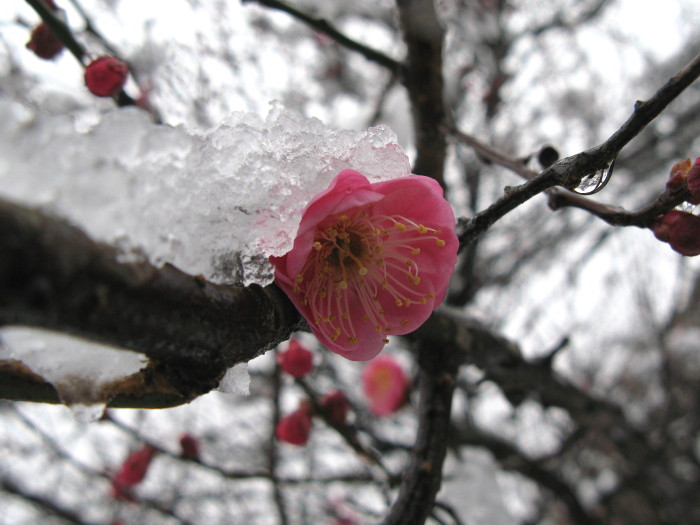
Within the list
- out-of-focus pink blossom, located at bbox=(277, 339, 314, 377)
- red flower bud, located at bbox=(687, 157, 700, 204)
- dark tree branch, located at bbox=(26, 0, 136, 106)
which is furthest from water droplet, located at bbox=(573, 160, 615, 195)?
A: dark tree branch, located at bbox=(26, 0, 136, 106)

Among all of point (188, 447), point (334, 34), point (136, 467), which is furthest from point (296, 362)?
point (136, 467)

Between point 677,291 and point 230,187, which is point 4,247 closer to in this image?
point 230,187

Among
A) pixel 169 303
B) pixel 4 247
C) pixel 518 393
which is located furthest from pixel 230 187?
pixel 518 393

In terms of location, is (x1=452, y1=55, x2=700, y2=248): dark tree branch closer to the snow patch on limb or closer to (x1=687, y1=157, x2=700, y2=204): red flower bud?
(x1=687, y1=157, x2=700, y2=204): red flower bud

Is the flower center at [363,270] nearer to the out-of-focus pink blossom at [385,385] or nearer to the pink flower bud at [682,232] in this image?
the pink flower bud at [682,232]

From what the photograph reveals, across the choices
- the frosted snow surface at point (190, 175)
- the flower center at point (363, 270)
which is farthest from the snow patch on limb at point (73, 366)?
the flower center at point (363, 270)

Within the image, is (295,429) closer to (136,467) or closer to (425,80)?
(136,467)
